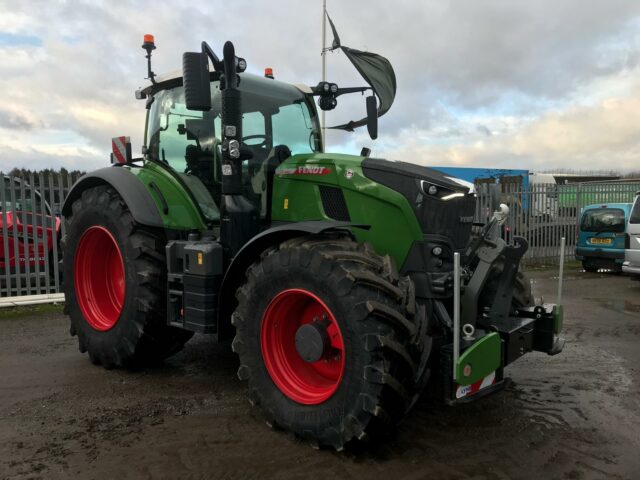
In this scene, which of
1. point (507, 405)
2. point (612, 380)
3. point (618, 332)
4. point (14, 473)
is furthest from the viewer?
point (618, 332)

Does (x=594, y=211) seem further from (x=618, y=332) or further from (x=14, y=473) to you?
(x=14, y=473)

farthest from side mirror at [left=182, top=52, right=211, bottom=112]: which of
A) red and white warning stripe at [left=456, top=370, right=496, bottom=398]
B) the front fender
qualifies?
red and white warning stripe at [left=456, top=370, right=496, bottom=398]

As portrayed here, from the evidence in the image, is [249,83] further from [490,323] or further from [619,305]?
[619,305]

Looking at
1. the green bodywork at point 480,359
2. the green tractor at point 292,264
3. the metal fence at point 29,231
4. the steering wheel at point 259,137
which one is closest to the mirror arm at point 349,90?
the green tractor at point 292,264

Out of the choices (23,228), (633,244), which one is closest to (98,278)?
(23,228)

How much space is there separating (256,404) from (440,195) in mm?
1894

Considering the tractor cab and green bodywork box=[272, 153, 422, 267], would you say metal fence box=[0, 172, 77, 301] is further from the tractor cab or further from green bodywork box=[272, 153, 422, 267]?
green bodywork box=[272, 153, 422, 267]

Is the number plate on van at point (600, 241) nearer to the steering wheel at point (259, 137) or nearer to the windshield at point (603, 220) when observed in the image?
the windshield at point (603, 220)

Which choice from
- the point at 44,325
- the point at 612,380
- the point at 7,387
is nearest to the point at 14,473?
the point at 7,387

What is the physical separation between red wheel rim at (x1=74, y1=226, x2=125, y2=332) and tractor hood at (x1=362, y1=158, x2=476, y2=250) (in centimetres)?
275

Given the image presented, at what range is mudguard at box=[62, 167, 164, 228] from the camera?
4.48 m

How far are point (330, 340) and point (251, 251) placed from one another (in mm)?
880

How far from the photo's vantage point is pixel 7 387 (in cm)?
452

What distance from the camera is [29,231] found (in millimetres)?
8516
